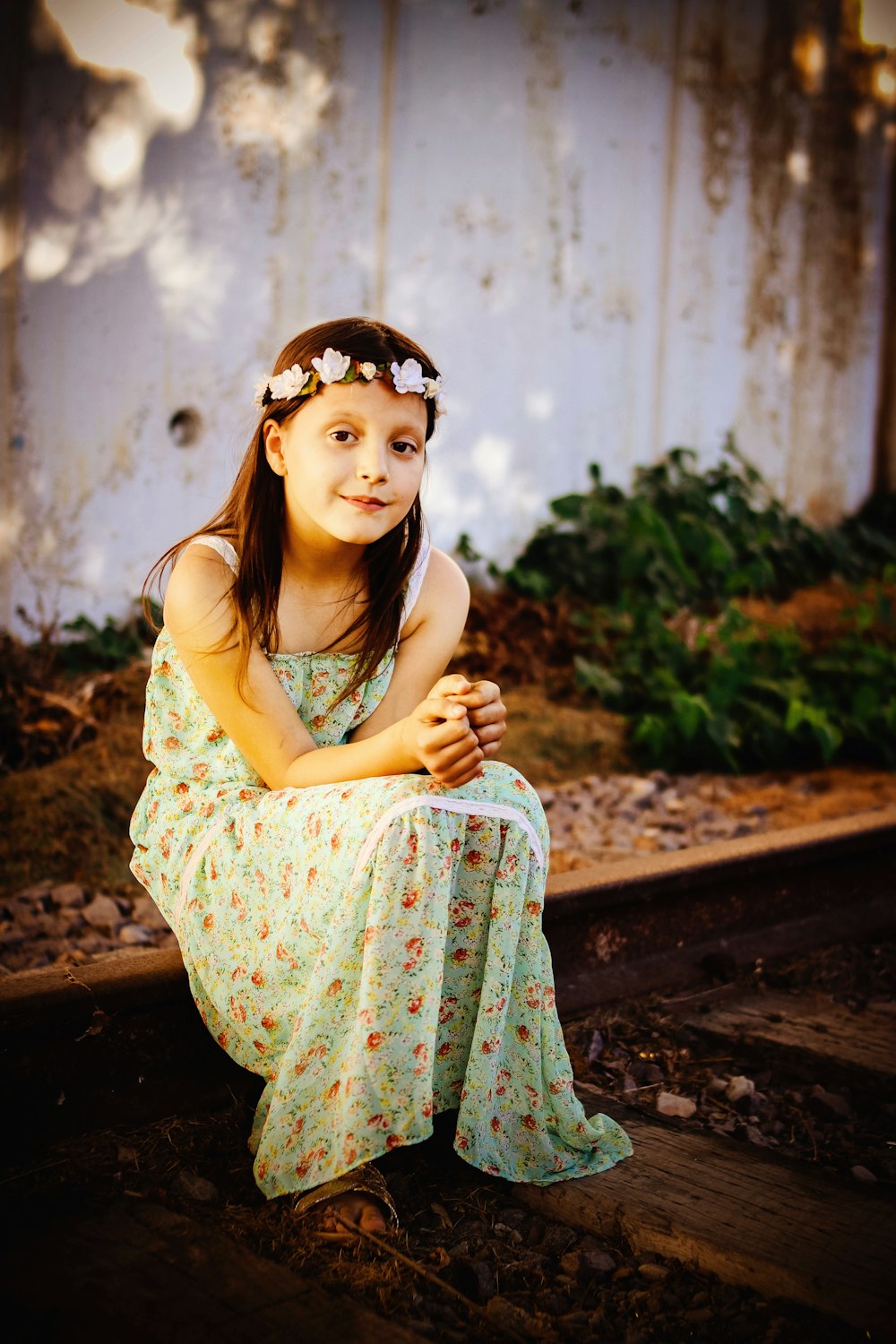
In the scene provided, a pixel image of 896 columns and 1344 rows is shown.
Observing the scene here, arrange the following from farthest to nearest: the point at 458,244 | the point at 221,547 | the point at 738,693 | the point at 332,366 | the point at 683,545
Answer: the point at 683,545 → the point at 458,244 → the point at 738,693 → the point at 221,547 → the point at 332,366

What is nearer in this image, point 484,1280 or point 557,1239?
point 484,1280

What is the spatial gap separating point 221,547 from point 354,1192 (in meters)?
1.15

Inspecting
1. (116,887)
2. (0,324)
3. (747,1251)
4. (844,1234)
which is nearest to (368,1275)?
(747,1251)

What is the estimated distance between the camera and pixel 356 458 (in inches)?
84.4

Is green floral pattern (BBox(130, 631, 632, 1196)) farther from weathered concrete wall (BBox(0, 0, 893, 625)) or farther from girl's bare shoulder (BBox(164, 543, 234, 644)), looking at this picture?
weathered concrete wall (BBox(0, 0, 893, 625))

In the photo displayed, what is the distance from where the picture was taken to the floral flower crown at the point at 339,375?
213 cm

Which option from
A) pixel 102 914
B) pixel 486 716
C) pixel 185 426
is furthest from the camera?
pixel 185 426

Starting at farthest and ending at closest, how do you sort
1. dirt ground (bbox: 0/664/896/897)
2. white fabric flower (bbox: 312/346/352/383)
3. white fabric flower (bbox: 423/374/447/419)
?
dirt ground (bbox: 0/664/896/897)
white fabric flower (bbox: 423/374/447/419)
white fabric flower (bbox: 312/346/352/383)

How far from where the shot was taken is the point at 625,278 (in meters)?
6.74

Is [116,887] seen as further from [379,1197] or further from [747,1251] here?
[747,1251]

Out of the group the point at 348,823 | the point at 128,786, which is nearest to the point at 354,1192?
the point at 348,823

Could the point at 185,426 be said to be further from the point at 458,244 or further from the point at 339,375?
the point at 339,375

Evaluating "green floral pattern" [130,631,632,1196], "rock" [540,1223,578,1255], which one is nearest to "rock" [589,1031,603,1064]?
"green floral pattern" [130,631,632,1196]

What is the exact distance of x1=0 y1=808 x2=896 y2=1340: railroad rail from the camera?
1827 mm
